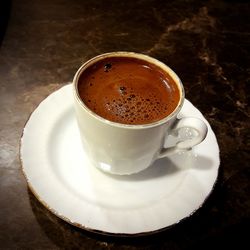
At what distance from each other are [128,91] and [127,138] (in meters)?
0.14

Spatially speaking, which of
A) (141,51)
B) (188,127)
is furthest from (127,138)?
(141,51)

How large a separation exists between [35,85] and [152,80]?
408 mm

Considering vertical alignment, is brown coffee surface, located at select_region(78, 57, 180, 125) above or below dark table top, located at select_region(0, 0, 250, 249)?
above

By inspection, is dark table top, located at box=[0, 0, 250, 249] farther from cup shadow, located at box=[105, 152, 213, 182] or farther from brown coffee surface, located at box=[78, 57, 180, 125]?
brown coffee surface, located at box=[78, 57, 180, 125]

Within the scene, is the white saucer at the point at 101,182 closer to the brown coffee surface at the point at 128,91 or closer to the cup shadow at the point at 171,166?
the cup shadow at the point at 171,166

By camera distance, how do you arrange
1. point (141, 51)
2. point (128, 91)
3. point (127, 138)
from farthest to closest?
point (141, 51) → point (128, 91) → point (127, 138)

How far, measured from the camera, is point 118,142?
2.43 feet

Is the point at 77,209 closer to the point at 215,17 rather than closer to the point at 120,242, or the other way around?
the point at 120,242

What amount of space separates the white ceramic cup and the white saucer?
4cm

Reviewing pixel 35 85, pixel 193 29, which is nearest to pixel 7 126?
pixel 35 85

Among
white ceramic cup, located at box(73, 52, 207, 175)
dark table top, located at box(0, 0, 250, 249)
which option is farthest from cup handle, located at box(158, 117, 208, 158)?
dark table top, located at box(0, 0, 250, 249)

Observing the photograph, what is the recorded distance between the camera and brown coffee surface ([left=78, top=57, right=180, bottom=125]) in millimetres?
782

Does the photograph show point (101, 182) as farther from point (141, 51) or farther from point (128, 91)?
point (141, 51)

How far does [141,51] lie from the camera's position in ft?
4.21
